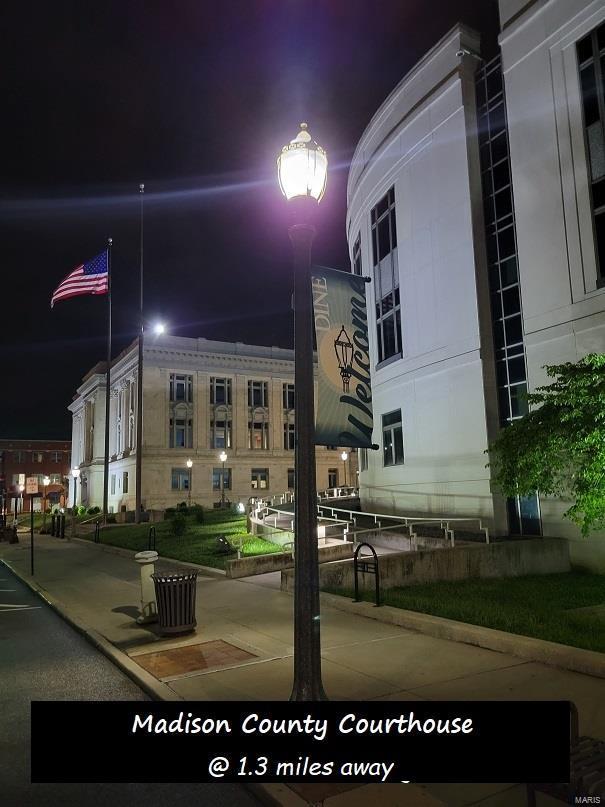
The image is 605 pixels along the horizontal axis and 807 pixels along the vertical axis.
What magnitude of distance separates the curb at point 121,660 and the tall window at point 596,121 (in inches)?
563

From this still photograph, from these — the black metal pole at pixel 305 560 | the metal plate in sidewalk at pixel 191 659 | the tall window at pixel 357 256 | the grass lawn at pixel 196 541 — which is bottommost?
the metal plate in sidewalk at pixel 191 659

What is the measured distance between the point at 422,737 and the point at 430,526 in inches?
630

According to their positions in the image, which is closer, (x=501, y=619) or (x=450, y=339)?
(x=501, y=619)

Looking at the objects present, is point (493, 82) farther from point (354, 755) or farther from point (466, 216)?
point (354, 755)

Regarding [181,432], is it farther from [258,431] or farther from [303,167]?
[303,167]

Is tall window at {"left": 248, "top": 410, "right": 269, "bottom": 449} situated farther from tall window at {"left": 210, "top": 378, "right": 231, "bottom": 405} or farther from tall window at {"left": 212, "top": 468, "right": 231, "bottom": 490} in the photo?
tall window at {"left": 212, "top": 468, "right": 231, "bottom": 490}

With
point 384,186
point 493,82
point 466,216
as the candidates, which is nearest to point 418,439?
point 466,216

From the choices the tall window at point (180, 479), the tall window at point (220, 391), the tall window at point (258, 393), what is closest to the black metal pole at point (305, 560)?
the tall window at point (180, 479)

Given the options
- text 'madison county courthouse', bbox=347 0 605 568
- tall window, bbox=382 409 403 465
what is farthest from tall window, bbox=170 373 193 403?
tall window, bbox=382 409 403 465

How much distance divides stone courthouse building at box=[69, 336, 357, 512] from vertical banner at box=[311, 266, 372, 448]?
50667 millimetres

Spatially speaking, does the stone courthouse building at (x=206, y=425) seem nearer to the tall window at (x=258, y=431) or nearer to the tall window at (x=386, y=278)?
the tall window at (x=258, y=431)

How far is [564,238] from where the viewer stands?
16.7m

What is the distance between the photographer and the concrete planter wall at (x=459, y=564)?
12.6 meters

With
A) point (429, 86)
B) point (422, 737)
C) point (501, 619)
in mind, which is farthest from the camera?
point (429, 86)
